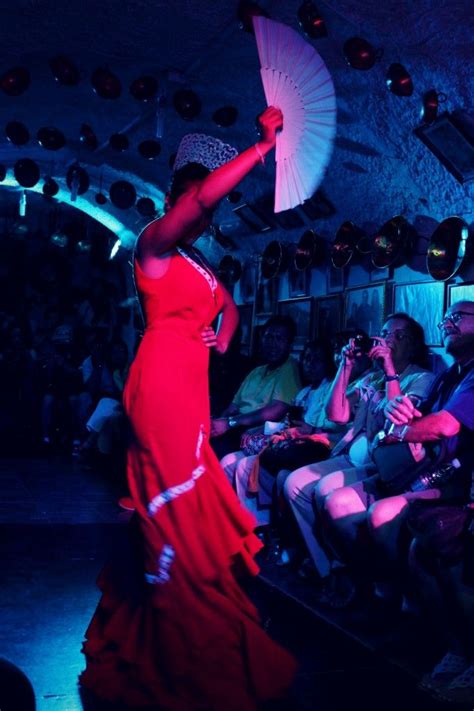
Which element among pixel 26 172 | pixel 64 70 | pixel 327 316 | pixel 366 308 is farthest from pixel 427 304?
pixel 26 172

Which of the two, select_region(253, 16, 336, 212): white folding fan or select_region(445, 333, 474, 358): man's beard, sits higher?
select_region(253, 16, 336, 212): white folding fan

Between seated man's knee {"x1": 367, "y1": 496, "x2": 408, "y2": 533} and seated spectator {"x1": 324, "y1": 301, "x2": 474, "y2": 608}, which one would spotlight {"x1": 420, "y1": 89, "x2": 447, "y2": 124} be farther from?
seated man's knee {"x1": 367, "y1": 496, "x2": 408, "y2": 533}

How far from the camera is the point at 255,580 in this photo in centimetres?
415

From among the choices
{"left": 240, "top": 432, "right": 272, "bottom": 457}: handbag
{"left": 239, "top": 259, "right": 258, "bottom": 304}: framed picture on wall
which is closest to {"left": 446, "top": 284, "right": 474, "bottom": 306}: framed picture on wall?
{"left": 240, "top": 432, "right": 272, "bottom": 457}: handbag

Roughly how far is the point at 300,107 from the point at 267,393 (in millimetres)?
3637

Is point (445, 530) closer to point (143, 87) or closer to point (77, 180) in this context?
point (143, 87)

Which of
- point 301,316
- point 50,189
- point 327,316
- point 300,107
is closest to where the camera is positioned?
point 300,107

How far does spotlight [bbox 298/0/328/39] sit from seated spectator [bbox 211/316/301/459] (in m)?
2.13

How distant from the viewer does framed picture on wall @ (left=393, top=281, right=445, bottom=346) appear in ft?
16.8

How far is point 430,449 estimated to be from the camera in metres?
3.29

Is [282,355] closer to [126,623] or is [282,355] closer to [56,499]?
[56,499]

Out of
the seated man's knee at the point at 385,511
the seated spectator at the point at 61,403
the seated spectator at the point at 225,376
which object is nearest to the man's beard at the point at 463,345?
the seated man's knee at the point at 385,511

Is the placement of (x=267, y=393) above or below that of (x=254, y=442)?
above

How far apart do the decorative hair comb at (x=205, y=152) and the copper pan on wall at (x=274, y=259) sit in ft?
16.9
